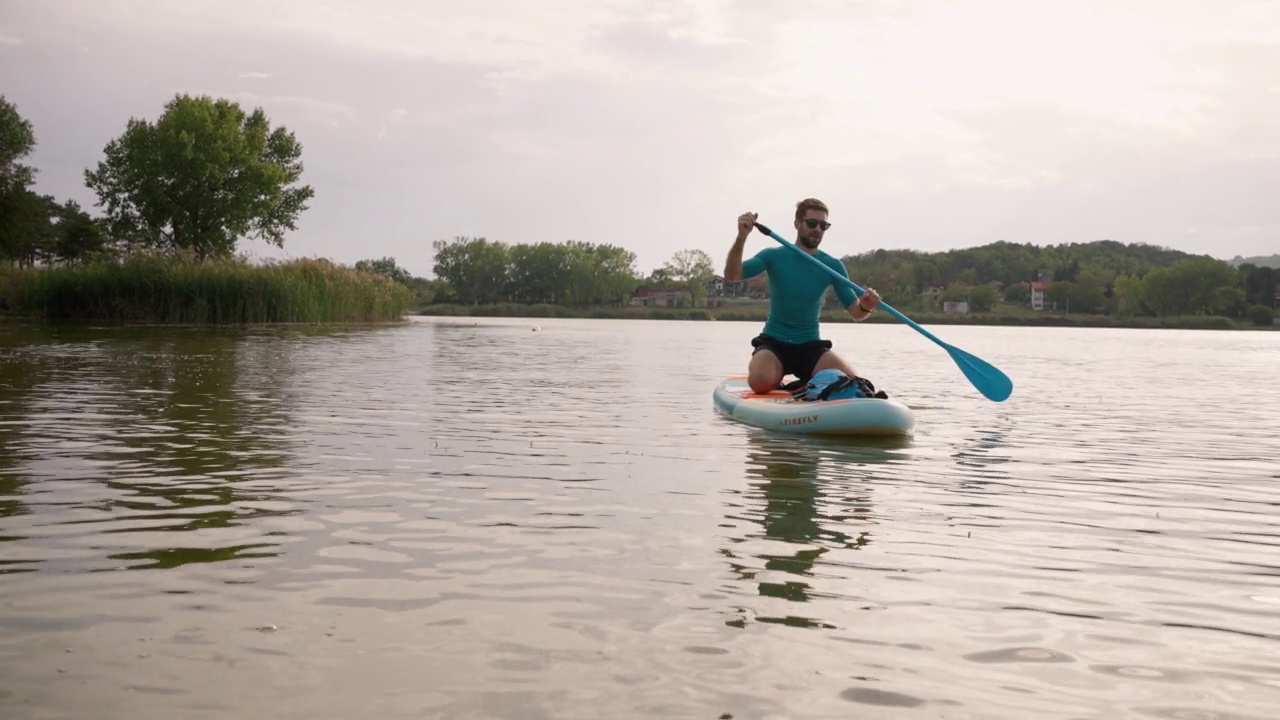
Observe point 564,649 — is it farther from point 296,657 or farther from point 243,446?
point 243,446

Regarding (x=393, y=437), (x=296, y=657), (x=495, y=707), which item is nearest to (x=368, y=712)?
(x=495, y=707)

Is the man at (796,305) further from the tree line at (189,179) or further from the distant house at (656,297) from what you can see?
the distant house at (656,297)

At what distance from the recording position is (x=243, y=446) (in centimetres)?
682

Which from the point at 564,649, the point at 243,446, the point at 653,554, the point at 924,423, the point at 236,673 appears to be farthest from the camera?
the point at 924,423

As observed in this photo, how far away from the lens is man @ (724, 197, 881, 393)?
9.19m

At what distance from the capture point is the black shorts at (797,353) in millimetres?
9297

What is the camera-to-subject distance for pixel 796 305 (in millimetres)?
9250

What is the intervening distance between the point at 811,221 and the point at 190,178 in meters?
47.3

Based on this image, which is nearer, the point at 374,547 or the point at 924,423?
Result: the point at 374,547

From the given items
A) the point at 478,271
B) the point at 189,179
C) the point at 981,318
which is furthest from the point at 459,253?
the point at 189,179

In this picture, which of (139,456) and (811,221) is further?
(811,221)

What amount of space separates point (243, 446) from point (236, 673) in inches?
172

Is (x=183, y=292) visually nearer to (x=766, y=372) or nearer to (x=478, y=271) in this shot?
(x=766, y=372)

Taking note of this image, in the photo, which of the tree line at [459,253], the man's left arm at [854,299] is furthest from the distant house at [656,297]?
the man's left arm at [854,299]
